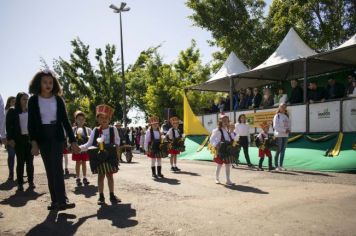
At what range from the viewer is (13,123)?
816 centimetres

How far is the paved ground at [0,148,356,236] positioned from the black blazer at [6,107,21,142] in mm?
1291

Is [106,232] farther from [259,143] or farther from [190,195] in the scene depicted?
[259,143]

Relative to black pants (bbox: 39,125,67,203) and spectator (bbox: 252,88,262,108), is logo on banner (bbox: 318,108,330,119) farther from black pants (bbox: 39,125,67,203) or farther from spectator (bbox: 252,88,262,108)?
black pants (bbox: 39,125,67,203)

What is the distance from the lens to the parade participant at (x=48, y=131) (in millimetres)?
5562

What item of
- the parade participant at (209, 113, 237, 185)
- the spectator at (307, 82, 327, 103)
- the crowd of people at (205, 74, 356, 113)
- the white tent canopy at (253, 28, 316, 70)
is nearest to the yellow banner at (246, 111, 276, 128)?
the crowd of people at (205, 74, 356, 113)

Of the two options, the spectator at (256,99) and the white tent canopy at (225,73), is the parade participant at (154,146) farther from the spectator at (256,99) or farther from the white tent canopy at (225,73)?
the white tent canopy at (225,73)

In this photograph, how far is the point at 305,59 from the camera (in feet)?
44.0

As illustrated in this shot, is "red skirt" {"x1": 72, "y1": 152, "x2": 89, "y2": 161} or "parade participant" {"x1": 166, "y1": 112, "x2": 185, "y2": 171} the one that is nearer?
"red skirt" {"x1": 72, "y1": 152, "x2": 89, "y2": 161}

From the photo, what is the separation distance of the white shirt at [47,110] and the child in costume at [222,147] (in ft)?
14.9

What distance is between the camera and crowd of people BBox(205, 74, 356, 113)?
43.0 ft

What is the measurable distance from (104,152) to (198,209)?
204cm

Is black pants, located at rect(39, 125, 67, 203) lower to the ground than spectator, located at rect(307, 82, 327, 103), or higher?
lower

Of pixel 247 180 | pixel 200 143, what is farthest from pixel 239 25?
pixel 247 180

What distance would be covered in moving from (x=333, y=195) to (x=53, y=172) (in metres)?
5.02
